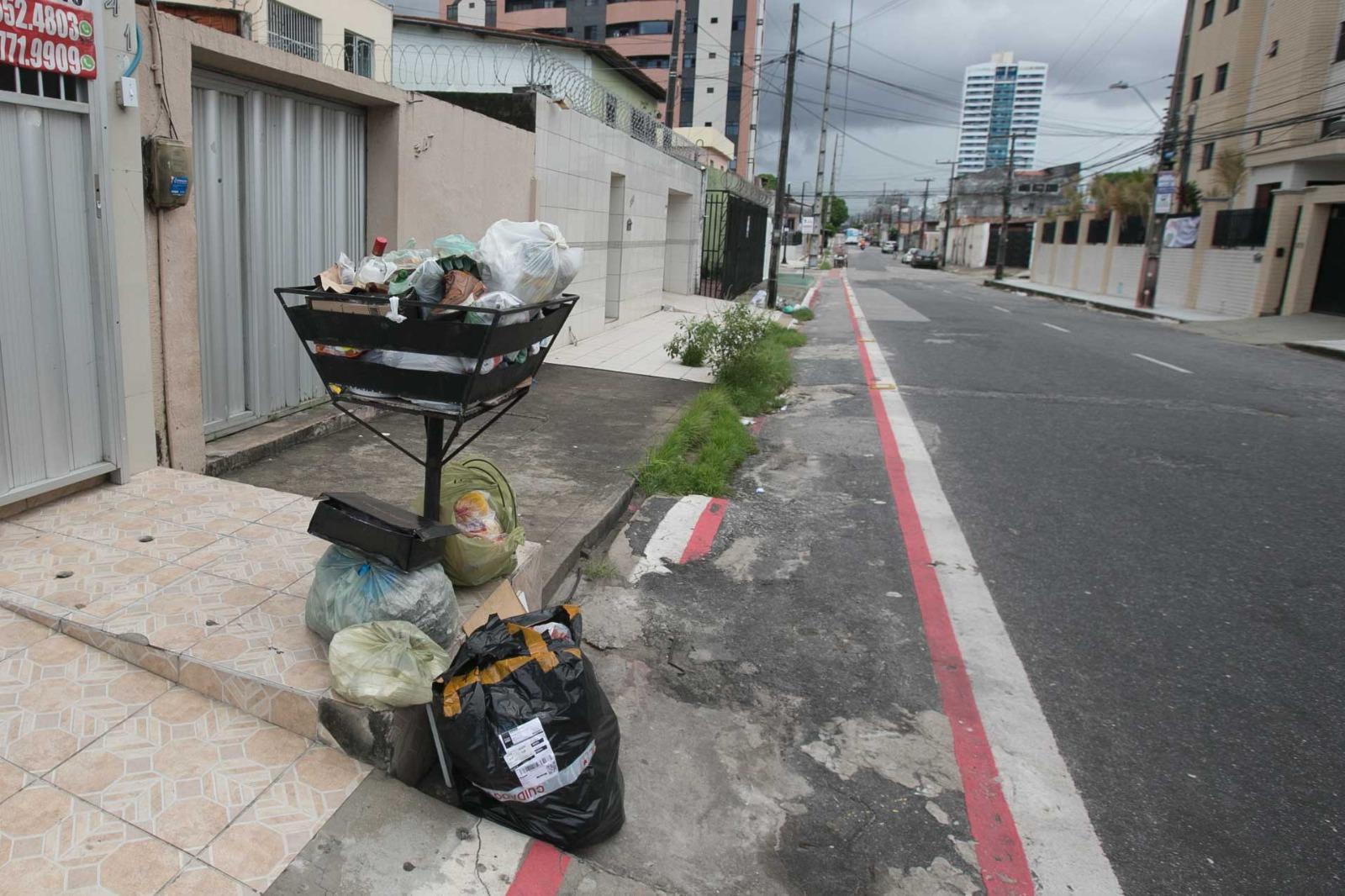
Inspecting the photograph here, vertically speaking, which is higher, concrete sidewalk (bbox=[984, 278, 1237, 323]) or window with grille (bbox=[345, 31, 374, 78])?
window with grille (bbox=[345, 31, 374, 78])

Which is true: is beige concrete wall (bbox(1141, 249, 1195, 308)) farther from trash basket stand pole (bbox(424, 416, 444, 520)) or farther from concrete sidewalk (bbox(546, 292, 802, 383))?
trash basket stand pole (bbox(424, 416, 444, 520))

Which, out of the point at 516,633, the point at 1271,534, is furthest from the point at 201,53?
the point at 1271,534

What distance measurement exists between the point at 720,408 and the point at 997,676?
203 inches

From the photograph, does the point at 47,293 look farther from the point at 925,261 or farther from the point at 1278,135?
the point at 925,261

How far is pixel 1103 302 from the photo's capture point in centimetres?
3278

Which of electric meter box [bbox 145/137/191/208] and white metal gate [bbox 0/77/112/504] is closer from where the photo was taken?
white metal gate [bbox 0/77/112/504]

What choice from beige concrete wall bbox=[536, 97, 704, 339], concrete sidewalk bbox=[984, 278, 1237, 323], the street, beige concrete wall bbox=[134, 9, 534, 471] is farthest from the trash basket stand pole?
concrete sidewalk bbox=[984, 278, 1237, 323]

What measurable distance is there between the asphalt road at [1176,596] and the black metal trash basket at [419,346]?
2.53 metres

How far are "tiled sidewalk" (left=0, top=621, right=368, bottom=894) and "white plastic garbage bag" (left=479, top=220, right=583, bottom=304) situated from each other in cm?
163

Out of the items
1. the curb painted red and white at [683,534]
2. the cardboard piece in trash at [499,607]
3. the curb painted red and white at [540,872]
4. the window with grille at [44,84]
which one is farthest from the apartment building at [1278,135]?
the curb painted red and white at [540,872]

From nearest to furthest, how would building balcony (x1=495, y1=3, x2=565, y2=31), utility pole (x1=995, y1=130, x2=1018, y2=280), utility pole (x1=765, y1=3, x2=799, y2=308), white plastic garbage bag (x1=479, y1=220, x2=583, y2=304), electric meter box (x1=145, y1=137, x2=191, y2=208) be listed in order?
white plastic garbage bag (x1=479, y1=220, x2=583, y2=304)
electric meter box (x1=145, y1=137, x2=191, y2=208)
utility pole (x1=765, y1=3, x2=799, y2=308)
utility pole (x1=995, y1=130, x2=1018, y2=280)
building balcony (x1=495, y1=3, x2=565, y2=31)

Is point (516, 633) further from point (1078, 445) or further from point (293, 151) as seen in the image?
point (1078, 445)

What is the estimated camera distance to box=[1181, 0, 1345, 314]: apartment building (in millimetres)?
24750

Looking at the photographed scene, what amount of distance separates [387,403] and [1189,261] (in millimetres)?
33484
